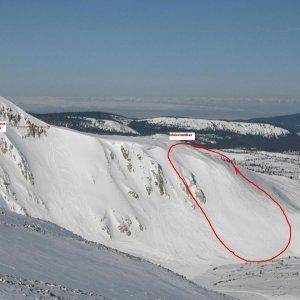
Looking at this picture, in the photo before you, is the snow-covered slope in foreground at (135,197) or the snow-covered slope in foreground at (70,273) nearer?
the snow-covered slope in foreground at (70,273)

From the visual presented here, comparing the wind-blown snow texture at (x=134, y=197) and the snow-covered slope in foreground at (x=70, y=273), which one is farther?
the wind-blown snow texture at (x=134, y=197)

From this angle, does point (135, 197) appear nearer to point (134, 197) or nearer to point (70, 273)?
point (134, 197)

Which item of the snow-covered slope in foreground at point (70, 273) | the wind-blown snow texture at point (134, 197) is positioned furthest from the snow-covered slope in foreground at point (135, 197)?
the snow-covered slope in foreground at point (70, 273)

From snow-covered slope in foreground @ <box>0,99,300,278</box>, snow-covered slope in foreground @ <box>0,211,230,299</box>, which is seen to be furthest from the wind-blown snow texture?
snow-covered slope in foreground @ <box>0,211,230,299</box>

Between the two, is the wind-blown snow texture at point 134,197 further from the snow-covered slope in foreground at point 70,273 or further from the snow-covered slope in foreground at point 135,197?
the snow-covered slope in foreground at point 70,273

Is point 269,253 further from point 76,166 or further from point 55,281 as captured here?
point 55,281

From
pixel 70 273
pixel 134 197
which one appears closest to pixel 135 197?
pixel 134 197

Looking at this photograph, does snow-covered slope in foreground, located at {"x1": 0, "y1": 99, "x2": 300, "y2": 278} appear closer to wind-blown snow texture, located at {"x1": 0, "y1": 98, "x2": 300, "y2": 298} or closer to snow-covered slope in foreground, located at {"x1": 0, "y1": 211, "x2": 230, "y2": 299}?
wind-blown snow texture, located at {"x1": 0, "y1": 98, "x2": 300, "y2": 298}
